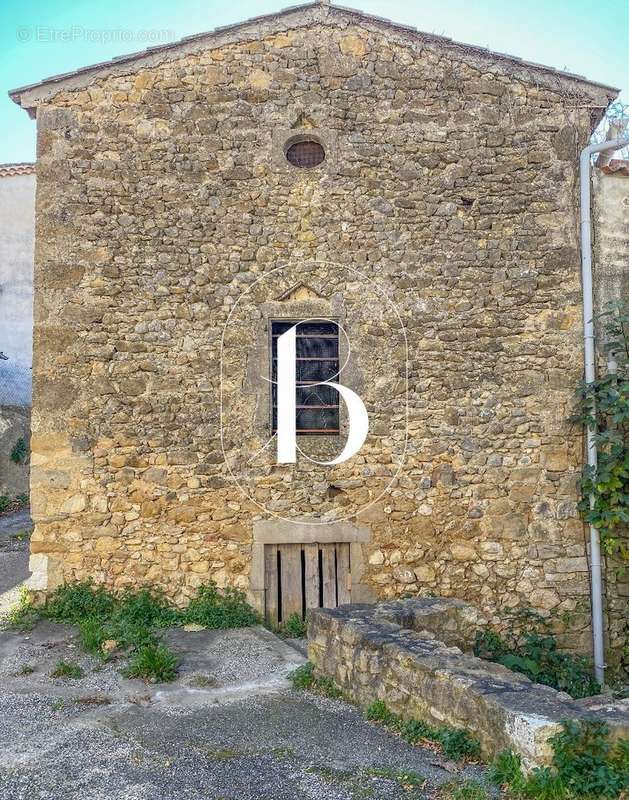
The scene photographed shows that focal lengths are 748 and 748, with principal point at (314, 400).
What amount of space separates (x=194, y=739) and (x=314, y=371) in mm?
4092

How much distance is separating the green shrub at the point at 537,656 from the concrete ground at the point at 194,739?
2.29 meters

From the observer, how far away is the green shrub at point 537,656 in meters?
7.36

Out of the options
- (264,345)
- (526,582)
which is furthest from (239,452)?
(526,582)

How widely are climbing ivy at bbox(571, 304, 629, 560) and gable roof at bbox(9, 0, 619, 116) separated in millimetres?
2652

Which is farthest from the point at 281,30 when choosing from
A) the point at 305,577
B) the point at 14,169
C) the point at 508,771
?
the point at 14,169

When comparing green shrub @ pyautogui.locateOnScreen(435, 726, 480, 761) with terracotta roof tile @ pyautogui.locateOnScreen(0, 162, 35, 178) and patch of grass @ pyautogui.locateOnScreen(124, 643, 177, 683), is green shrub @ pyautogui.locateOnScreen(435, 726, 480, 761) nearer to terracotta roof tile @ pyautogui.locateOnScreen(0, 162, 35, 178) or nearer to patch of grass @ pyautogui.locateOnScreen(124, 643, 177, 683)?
patch of grass @ pyautogui.locateOnScreen(124, 643, 177, 683)

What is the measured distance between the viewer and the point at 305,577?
309 inches

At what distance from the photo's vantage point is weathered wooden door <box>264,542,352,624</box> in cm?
779

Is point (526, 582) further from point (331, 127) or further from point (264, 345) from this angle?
point (331, 127)

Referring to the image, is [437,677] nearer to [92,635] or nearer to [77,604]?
[92,635]

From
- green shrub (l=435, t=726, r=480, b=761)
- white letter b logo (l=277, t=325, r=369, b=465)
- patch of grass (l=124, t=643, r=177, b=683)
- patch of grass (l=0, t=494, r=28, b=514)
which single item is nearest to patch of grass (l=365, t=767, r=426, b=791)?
green shrub (l=435, t=726, r=480, b=761)

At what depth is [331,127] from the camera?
7891 millimetres

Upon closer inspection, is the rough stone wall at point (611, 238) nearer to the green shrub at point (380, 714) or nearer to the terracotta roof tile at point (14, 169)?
the green shrub at point (380, 714)

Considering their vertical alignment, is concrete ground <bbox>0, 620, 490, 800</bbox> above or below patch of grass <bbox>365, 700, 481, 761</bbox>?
below
